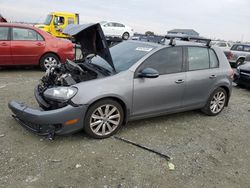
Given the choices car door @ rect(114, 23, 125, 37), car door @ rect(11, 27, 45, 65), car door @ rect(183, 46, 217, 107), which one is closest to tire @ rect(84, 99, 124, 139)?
car door @ rect(183, 46, 217, 107)

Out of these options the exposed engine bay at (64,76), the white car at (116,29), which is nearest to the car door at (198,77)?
the exposed engine bay at (64,76)

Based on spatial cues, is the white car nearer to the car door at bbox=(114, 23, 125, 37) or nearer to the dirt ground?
the car door at bbox=(114, 23, 125, 37)

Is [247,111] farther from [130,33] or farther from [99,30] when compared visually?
[130,33]

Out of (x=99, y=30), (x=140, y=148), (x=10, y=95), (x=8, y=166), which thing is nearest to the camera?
(x=8, y=166)

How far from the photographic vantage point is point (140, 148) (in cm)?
365

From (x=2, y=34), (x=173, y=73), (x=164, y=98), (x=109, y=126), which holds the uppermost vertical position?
(x=2, y=34)

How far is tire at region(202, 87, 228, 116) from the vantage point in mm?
5062

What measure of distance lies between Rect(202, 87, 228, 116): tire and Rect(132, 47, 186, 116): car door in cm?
88

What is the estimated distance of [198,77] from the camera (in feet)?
15.2

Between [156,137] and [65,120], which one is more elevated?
[65,120]

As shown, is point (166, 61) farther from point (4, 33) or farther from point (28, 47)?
point (4, 33)

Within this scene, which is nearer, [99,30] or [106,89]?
[106,89]

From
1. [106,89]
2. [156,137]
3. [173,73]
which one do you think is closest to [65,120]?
[106,89]

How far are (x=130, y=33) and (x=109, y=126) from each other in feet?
70.0
